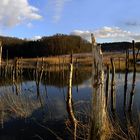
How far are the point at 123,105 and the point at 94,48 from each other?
13605mm

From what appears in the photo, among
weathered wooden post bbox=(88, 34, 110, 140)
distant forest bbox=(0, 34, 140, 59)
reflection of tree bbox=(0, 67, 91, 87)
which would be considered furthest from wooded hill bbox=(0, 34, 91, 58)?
weathered wooden post bbox=(88, 34, 110, 140)

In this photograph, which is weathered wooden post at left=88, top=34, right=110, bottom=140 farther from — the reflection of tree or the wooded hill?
the wooded hill

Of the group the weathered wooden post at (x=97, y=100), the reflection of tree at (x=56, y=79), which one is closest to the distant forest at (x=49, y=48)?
the reflection of tree at (x=56, y=79)

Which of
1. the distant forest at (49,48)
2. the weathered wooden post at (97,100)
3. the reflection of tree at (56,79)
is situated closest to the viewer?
the weathered wooden post at (97,100)

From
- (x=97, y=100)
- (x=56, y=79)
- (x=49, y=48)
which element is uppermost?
(x=49, y=48)

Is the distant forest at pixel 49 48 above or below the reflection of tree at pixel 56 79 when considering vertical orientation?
above

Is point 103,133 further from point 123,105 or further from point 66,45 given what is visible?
point 66,45

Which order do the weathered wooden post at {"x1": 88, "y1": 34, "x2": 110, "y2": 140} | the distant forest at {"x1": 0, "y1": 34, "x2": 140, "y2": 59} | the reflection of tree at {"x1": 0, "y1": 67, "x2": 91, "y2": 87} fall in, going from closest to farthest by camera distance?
the weathered wooden post at {"x1": 88, "y1": 34, "x2": 110, "y2": 140}, the reflection of tree at {"x1": 0, "y1": 67, "x2": 91, "y2": 87}, the distant forest at {"x1": 0, "y1": 34, "x2": 140, "y2": 59}

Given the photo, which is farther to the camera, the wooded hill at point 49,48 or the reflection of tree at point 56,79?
the wooded hill at point 49,48

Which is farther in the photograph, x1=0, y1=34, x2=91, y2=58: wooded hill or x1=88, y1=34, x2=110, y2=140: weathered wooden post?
x1=0, y1=34, x2=91, y2=58: wooded hill

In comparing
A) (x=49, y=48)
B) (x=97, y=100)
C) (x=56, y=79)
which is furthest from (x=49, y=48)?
(x=97, y=100)

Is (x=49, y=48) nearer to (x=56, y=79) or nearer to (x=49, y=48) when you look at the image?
(x=49, y=48)

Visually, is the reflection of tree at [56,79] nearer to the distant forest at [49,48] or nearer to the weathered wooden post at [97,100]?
the weathered wooden post at [97,100]

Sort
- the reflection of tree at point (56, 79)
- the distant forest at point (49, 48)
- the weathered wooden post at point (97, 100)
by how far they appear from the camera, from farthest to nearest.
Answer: the distant forest at point (49, 48), the reflection of tree at point (56, 79), the weathered wooden post at point (97, 100)
